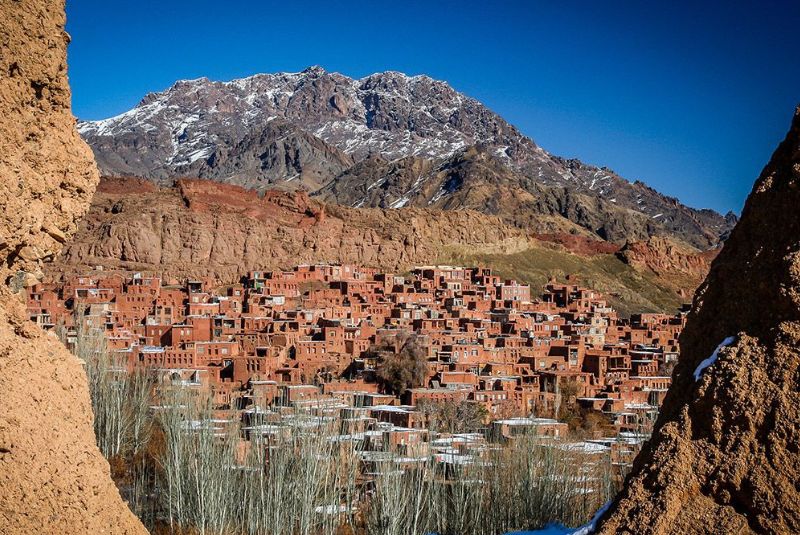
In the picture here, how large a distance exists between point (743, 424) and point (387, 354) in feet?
111

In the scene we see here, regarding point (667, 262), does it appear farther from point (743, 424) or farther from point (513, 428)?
point (743, 424)

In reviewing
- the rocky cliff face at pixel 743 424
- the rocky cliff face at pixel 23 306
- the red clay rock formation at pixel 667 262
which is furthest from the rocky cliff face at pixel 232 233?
the rocky cliff face at pixel 743 424

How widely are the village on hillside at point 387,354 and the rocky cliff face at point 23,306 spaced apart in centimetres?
1451

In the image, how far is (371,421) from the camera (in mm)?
27000

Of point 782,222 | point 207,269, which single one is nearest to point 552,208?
point 207,269

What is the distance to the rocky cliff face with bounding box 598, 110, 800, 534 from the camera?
13.7 feet

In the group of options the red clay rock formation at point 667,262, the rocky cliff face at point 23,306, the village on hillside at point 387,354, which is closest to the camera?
the rocky cliff face at point 23,306

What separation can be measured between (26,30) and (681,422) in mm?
4006

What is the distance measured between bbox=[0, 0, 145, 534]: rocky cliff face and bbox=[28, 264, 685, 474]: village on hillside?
14.5 metres

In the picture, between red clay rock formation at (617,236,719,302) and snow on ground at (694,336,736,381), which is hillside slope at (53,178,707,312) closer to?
red clay rock formation at (617,236,719,302)

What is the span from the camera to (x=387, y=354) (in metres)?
38.0

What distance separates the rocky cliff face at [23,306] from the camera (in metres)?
4.57

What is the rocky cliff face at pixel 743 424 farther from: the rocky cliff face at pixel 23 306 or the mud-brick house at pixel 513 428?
the mud-brick house at pixel 513 428

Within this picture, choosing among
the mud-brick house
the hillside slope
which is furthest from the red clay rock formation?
the mud-brick house
